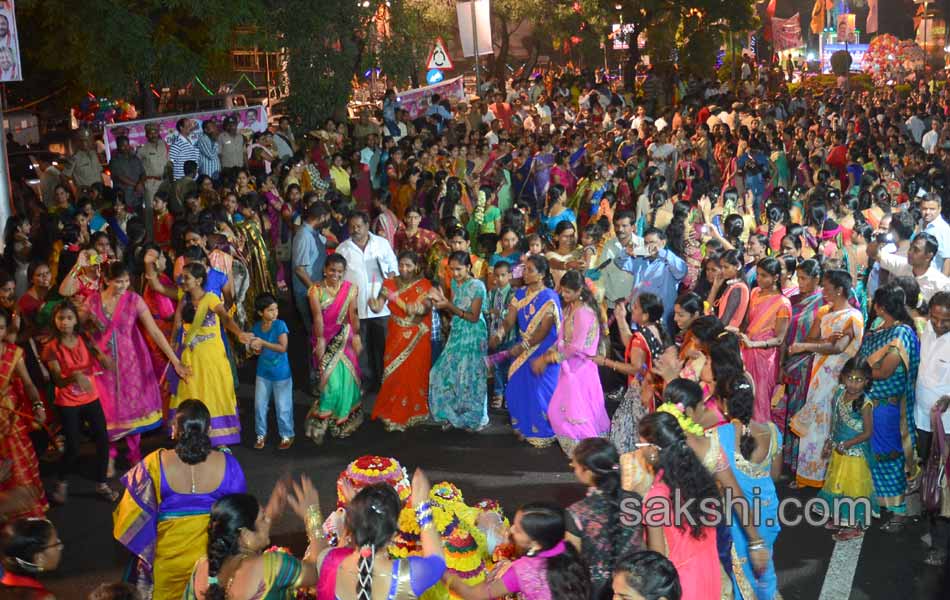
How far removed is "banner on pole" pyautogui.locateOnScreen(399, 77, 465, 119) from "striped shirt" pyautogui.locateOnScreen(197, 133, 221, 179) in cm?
597

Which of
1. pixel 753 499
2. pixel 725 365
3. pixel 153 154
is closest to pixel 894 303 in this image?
pixel 725 365

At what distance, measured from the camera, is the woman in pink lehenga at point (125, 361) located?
7.46 meters

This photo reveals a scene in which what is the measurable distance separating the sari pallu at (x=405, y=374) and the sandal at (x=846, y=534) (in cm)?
322

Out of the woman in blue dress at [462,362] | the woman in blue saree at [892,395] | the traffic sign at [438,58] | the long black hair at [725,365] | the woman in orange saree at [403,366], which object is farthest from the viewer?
the traffic sign at [438,58]

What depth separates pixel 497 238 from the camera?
9.76 metres

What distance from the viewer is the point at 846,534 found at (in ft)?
21.0

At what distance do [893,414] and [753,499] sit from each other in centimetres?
173

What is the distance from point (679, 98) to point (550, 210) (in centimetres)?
1800

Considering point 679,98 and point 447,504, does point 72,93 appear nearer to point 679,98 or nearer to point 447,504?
point 679,98

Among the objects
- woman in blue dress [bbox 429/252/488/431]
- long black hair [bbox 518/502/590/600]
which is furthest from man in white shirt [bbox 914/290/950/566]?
woman in blue dress [bbox 429/252/488/431]

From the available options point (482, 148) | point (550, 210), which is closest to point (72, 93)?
point (482, 148)

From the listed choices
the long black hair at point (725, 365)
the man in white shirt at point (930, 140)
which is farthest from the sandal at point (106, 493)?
the man in white shirt at point (930, 140)

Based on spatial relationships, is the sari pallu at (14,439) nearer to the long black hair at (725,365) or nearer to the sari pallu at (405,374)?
the sari pallu at (405,374)

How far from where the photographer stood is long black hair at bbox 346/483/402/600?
3.95 meters
